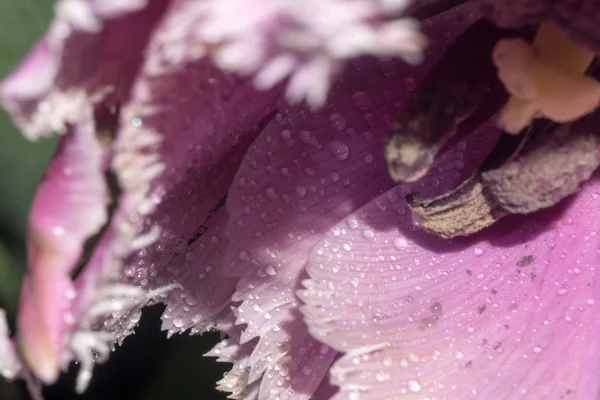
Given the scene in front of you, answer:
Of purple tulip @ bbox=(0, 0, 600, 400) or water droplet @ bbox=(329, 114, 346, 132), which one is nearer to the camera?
purple tulip @ bbox=(0, 0, 600, 400)

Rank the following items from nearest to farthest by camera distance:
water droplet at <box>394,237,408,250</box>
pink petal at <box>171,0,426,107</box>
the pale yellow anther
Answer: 1. pink petal at <box>171,0,426,107</box>
2. the pale yellow anther
3. water droplet at <box>394,237,408,250</box>

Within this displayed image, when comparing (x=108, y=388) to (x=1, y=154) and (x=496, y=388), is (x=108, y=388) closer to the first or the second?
(x=1, y=154)

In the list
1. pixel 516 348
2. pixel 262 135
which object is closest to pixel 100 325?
pixel 262 135

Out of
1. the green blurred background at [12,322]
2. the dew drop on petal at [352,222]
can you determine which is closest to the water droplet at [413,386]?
the dew drop on petal at [352,222]

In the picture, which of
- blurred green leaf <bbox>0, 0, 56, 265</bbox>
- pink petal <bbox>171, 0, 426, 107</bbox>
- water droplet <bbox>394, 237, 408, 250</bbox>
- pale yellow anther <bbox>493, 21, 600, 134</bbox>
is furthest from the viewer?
blurred green leaf <bbox>0, 0, 56, 265</bbox>

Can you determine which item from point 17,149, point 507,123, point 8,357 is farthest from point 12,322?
point 507,123

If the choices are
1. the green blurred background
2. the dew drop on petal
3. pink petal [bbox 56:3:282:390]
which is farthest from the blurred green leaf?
the dew drop on petal

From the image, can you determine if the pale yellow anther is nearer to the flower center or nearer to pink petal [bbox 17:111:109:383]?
the flower center
